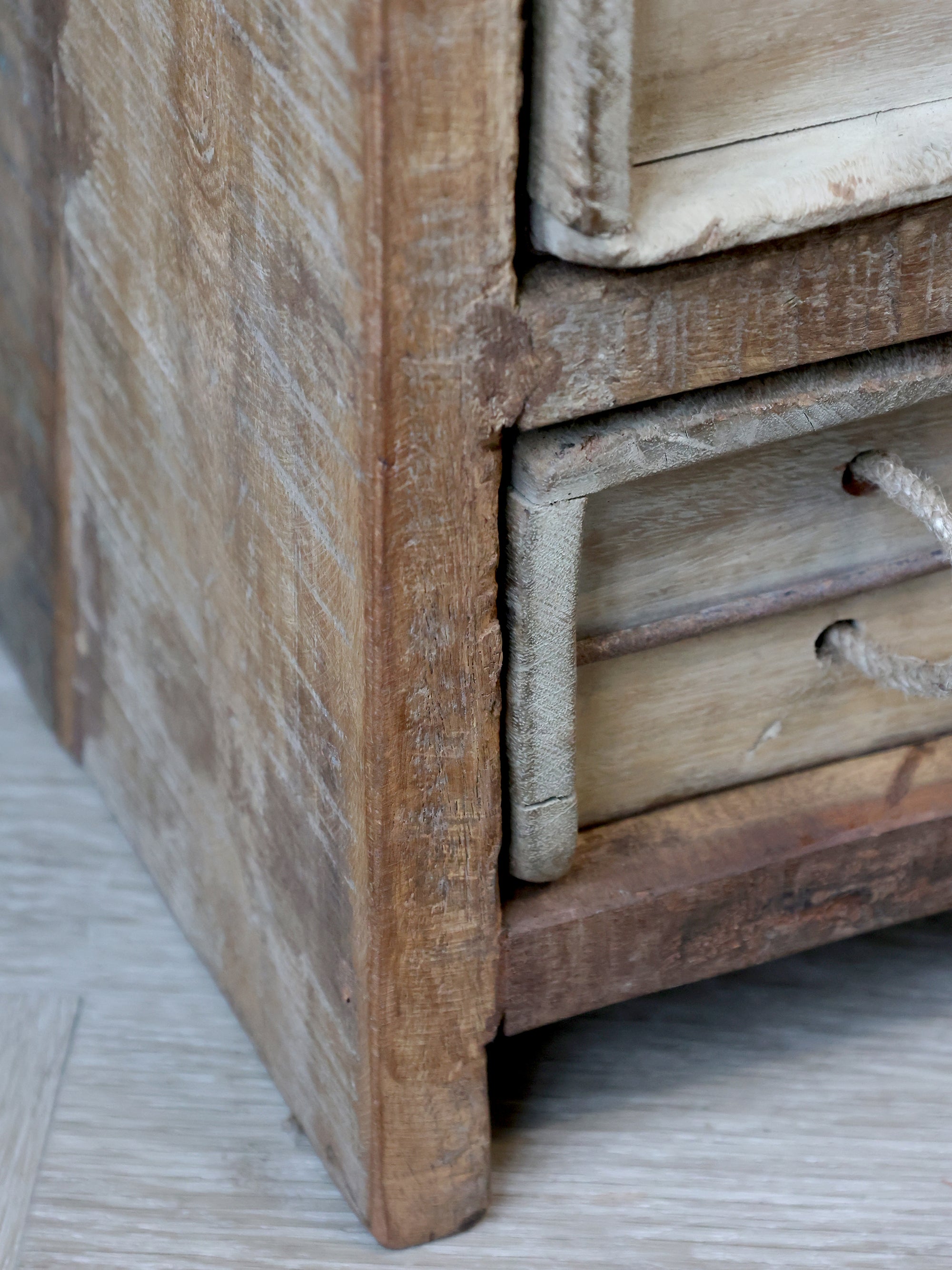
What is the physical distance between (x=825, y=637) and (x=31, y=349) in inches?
18.5

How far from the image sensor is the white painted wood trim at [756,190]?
25.7 inches

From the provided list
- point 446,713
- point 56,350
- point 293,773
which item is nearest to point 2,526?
point 56,350

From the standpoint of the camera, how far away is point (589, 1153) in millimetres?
920

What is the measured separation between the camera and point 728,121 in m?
0.69

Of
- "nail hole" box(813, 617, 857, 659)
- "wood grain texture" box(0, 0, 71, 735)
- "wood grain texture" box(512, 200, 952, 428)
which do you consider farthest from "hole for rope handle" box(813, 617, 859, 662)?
"wood grain texture" box(0, 0, 71, 735)

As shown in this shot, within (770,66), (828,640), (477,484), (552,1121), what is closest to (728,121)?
(770,66)

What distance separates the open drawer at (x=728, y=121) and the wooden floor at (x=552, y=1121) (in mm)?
458

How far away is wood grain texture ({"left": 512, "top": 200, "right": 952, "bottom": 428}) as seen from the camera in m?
0.68

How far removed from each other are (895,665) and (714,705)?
9 cm

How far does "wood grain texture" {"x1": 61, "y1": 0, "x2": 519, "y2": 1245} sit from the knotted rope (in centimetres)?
18

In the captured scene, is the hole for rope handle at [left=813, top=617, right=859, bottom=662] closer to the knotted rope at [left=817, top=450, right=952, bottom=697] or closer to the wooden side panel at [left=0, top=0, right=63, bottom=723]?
the knotted rope at [left=817, top=450, right=952, bottom=697]

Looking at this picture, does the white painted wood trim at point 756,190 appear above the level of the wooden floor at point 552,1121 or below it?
above

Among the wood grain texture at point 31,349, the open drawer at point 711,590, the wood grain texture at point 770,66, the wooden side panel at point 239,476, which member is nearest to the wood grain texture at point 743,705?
the open drawer at point 711,590

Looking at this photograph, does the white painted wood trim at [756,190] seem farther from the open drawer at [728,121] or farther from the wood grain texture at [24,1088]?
the wood grain texture at [24,1088]
